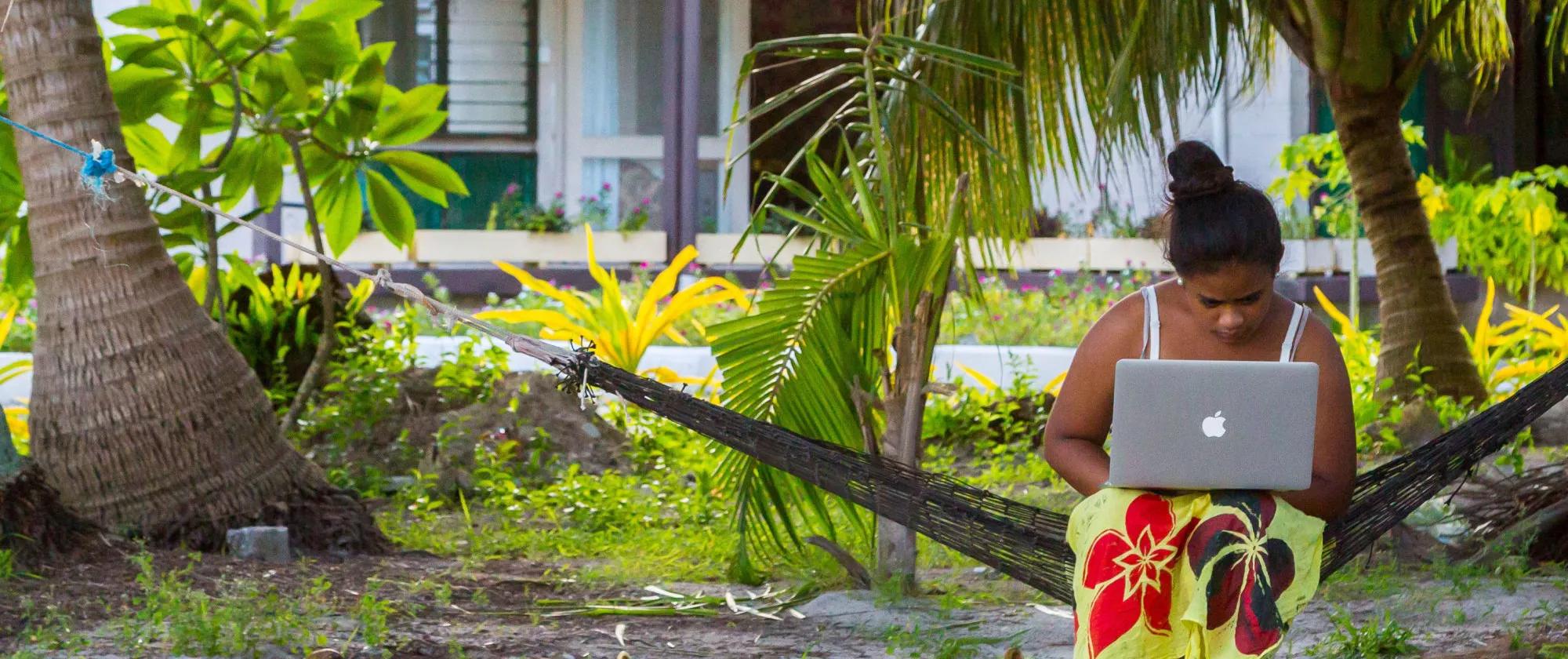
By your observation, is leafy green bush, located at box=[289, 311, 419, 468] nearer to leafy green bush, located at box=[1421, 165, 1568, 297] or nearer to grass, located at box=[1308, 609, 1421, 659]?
grass, located at box=[1308, 609, 1421, 659]

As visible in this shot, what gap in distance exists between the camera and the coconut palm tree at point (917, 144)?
388 centimetres

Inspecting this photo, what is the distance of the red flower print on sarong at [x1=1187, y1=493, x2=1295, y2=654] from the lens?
7.70ft

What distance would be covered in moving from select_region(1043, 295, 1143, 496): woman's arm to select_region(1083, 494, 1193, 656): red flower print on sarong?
152mm

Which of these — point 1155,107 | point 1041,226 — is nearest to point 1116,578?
point 1155,107

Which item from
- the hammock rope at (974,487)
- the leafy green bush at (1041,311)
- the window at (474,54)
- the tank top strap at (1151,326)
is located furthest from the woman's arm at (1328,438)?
the window at (474,54)

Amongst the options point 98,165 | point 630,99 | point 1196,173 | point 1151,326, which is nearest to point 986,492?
point 1151,326

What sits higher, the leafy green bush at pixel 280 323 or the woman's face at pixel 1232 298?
the woman's face at pixel 1232 298

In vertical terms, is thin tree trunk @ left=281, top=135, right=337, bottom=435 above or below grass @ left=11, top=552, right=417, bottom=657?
above

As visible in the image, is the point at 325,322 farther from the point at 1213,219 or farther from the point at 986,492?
the point at 1213,219

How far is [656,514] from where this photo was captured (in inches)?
211

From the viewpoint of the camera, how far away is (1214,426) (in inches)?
91.0

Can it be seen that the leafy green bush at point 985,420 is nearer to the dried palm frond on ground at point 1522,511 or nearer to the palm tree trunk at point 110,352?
the dried palm frond on ground at point 1522,511

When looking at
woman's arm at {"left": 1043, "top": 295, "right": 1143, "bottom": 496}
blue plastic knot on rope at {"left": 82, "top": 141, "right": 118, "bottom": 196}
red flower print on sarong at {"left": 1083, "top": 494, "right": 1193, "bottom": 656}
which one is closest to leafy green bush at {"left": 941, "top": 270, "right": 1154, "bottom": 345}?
blue plastic knot on rope at {"left": 82, "top": 141, "right": 118, "bottom": 196}

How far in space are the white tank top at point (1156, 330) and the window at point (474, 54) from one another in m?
10.2
